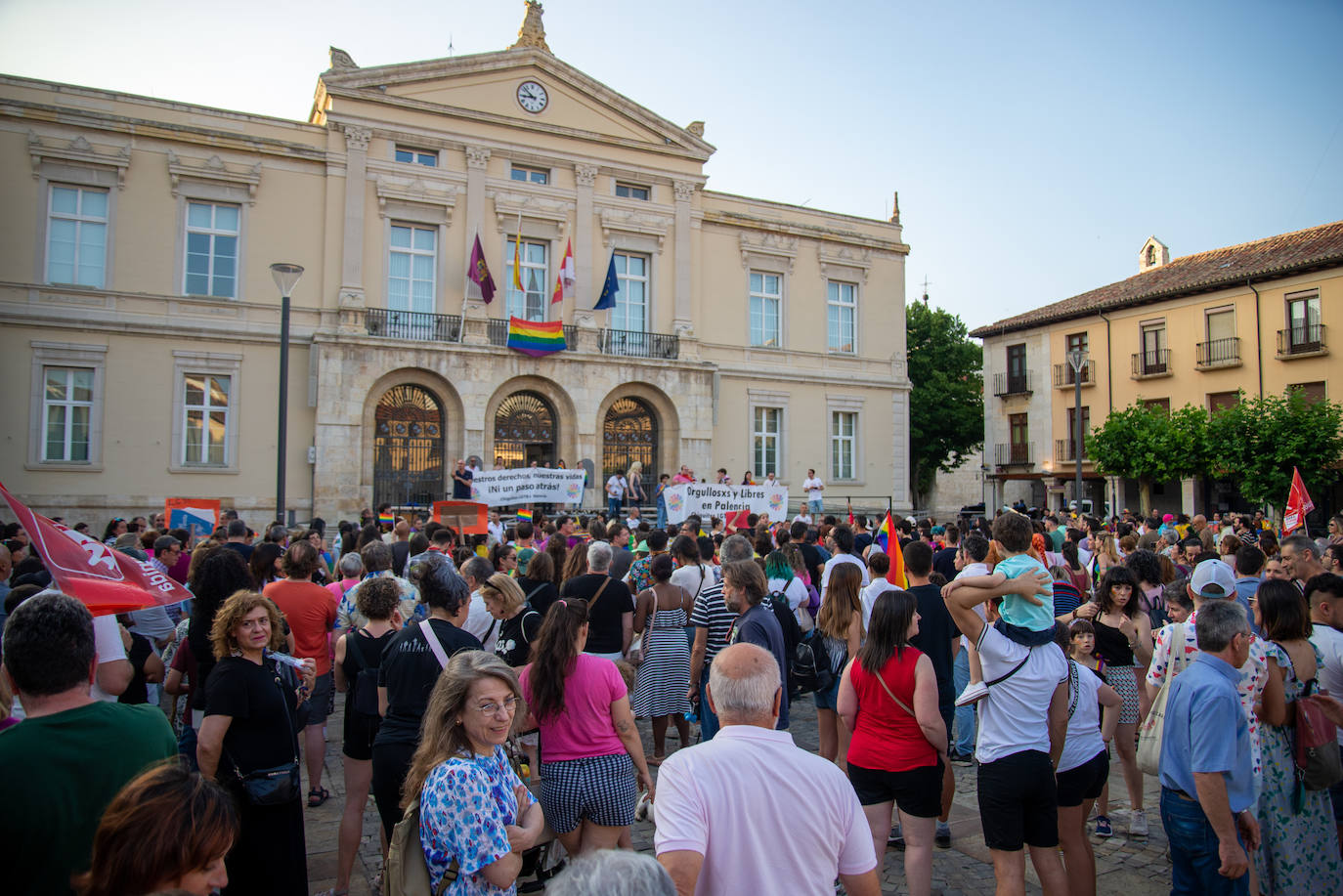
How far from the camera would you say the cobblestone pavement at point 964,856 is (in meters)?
5.05

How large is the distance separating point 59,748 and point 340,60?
946 inches

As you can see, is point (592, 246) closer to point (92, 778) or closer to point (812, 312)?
point (812, 312)

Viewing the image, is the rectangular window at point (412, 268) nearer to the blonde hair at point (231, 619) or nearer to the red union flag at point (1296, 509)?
the red union flag at point (1296, 509)

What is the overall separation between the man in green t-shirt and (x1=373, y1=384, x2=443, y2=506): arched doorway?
20366mm

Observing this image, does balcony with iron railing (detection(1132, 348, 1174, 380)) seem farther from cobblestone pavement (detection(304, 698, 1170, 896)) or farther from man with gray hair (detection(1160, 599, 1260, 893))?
man with gray hair (detection(1160, 599, 1260, 893))

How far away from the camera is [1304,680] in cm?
429

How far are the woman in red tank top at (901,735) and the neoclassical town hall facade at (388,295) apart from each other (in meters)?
19.3

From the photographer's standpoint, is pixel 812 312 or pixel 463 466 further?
pixel 812 312

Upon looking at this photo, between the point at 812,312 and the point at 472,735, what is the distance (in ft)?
90.3

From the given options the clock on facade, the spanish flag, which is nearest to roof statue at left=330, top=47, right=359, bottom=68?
the clock on facade

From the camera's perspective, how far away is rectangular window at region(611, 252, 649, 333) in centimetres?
2636

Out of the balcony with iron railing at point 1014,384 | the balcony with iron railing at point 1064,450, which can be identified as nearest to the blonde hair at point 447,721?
the balcony with iron railing at point 1064,450

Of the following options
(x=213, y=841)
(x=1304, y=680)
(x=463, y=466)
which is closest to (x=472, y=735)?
(x=213, y=841)

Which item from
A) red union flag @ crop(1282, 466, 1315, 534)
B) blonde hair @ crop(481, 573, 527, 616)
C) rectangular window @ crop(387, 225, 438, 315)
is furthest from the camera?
rectangular window @ crop(387, 225, 438, 315)
